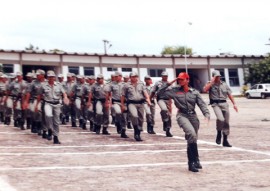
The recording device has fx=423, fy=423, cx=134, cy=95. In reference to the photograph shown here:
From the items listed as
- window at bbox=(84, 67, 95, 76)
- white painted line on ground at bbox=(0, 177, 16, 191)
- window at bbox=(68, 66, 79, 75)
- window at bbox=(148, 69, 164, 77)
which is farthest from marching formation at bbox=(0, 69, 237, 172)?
window at bbox=(148, 69, 164, 77)

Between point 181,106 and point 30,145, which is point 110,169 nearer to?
point 181,106

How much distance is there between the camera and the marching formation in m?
8.39

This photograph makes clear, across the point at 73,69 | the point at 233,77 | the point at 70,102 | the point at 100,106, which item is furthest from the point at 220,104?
the point at 233,77

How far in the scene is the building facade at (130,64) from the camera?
41406 millimetres

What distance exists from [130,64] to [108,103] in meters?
33.5

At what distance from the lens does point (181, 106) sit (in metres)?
8.35

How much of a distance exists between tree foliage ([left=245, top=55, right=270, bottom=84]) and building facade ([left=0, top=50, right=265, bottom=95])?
1996 mm

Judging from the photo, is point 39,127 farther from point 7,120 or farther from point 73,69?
point 73,69

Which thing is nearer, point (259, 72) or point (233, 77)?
point (259, 72)

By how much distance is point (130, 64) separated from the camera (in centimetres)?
4725

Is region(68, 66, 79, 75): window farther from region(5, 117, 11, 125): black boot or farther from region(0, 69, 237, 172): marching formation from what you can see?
region(5, 117, 11, 125): black boot

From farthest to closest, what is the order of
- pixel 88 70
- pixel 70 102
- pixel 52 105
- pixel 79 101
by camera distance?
pixel 88 70
pixel 70 102
pixel 79 101
pixel 52 105

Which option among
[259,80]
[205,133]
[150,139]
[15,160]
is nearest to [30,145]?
[15,160]

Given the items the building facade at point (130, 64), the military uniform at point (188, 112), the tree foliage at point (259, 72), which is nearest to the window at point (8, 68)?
the building facade at point (130, 64)
